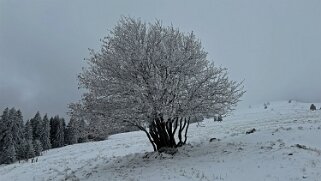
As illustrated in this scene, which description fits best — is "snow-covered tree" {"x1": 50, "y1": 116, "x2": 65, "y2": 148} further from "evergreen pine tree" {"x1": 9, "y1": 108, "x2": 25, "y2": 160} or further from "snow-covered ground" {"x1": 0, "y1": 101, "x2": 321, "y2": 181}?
"snow-covered ground" {"x1": 0, "y1": 101, "x2": 321, "y2": 181}

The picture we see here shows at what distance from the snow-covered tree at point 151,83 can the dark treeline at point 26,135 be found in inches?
1437

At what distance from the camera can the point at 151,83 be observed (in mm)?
18859

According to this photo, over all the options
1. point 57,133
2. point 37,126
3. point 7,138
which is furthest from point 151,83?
point 57,133

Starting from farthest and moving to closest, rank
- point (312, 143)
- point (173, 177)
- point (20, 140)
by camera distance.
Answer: point (20, 140), point (312, 143), point (173, 177)

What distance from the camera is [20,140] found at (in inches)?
3118

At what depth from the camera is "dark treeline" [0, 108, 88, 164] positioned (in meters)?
71.4

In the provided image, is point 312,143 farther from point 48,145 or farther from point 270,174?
point 48,145

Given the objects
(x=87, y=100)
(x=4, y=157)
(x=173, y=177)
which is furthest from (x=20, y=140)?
(x=173, y=177)

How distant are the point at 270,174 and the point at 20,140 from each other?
77236mm

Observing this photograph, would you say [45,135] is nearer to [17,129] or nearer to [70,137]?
[17,129]

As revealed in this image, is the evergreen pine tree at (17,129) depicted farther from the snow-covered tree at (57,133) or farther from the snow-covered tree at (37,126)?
the snow-covered tree at (57,133)

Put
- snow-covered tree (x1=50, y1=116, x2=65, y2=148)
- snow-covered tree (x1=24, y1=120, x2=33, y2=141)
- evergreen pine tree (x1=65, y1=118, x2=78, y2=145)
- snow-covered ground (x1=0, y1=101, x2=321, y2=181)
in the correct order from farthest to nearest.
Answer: evergreen pine tree (x1=65, y1=118, x2=78, y2=145)
snow-covered tree (x1=50, y1=116, x2=65, y2=148)
snow-covered tree (x1=24, y1=120, x2=33, y2=141)
snow-covered ground (x1=0, y1=101, x2=321, y2=181)

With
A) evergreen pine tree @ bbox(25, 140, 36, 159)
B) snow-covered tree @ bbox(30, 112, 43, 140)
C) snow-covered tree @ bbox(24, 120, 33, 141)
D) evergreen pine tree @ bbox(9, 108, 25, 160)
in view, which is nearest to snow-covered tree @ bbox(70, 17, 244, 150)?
evergreen pine tree @ bbox(25, 140, 36, 159)

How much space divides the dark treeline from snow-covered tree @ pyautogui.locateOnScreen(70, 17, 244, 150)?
36.5 metres
